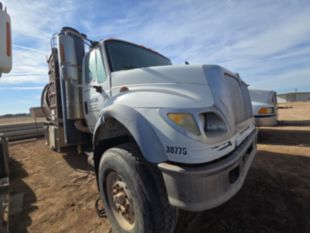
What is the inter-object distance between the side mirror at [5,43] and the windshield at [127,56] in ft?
4.15

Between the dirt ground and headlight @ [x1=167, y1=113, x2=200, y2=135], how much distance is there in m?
1.26

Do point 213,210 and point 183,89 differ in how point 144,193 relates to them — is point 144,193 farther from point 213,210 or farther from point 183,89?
point 213,210

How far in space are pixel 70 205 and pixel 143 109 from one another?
6.76 feet

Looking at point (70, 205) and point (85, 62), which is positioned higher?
point (85, 62)

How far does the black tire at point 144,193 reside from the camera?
62.0 inches

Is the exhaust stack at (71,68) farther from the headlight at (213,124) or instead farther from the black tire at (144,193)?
the headlight at (213,124)

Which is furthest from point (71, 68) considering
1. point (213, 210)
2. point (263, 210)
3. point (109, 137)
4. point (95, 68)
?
point (263, 210)

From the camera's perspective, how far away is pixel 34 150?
653cm

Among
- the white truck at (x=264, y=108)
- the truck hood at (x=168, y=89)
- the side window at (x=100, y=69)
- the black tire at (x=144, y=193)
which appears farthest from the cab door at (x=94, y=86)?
the white truck at (x=264, y=108)

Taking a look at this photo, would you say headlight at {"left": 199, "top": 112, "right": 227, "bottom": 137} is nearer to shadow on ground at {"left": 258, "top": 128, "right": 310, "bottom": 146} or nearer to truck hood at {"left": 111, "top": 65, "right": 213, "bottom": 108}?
truck hood at {"left": 111, "top": 65, "right": 213, "bottom": 108}

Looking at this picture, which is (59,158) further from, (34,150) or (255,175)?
(255,175)

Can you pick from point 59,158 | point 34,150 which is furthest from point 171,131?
point 34,150

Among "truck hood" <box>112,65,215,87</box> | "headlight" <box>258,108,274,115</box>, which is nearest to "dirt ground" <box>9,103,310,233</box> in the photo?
"headlight" <box>258,108,274,115</box>

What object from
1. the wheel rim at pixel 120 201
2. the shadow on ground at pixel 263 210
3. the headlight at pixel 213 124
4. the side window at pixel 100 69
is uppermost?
the side window at pixel 100 69
